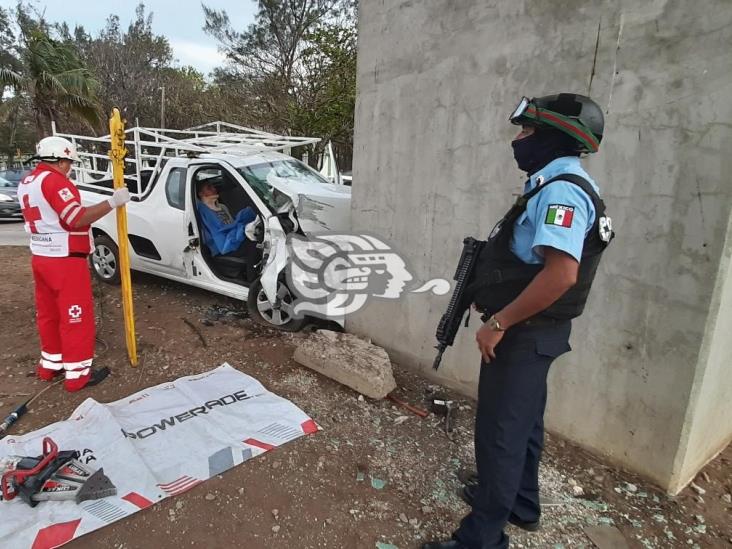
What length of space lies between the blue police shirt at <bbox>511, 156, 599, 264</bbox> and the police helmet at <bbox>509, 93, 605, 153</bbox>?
0.10 metres

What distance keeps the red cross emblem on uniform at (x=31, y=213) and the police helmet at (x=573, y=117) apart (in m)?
3.36

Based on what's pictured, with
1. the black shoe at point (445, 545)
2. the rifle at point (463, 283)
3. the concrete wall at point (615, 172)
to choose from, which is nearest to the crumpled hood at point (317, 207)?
the concrete wall at point (615, 172)

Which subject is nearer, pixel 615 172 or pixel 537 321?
pixel 537 321

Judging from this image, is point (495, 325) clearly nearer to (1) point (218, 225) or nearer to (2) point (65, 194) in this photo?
(2) point (65, 194)

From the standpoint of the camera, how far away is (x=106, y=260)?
579 cm

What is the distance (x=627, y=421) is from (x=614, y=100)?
1780 mm

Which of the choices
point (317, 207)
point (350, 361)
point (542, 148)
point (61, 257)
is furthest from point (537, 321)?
point (61, 257)

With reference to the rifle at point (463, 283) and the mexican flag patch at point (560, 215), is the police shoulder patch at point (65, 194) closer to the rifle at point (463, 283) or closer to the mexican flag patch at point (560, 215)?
the rifle at point (463, 283)

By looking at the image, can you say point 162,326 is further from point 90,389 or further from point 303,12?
point 303,12

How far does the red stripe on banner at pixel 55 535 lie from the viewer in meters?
2.05

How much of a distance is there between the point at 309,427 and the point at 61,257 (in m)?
2.20

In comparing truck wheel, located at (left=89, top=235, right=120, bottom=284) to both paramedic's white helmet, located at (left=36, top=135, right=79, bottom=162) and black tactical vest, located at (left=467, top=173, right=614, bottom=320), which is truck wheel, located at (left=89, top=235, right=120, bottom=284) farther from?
black tactical vest, located at (left=467, top=173, right=614, bottom=320)

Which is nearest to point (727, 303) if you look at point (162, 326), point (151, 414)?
point (151, 414)

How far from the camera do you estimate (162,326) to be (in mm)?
4691
